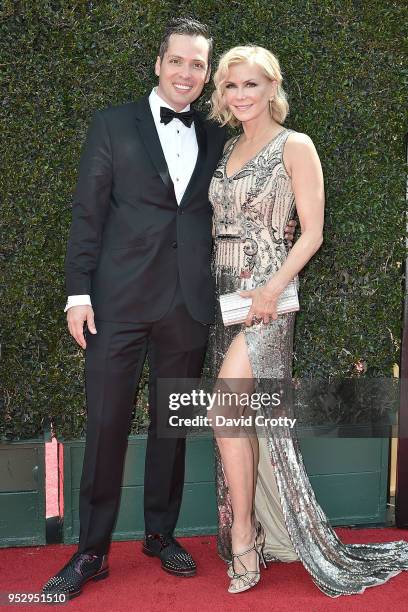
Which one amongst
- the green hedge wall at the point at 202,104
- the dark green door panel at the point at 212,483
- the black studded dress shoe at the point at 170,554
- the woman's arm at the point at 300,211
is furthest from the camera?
the dark green door panel at the point at 212,483

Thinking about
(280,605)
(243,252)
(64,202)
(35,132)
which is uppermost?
(35,132)

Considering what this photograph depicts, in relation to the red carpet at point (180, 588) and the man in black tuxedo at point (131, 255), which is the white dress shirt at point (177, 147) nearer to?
the man in black tuxedo at point (131, 255)

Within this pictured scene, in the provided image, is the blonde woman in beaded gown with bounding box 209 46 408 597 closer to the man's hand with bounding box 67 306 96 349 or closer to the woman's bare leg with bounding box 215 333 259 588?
the woman's bare leg with bounding box 215 333 259 588

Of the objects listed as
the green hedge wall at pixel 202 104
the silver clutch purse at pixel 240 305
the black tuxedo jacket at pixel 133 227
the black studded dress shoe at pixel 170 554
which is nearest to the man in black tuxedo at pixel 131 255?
the black tuxedo jacket at pixel 133 227

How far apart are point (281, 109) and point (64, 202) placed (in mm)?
1070

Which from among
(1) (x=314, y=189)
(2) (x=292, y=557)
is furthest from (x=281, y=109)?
(2) (x=292, y=557)

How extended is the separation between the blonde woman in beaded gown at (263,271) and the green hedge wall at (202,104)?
1.99ft

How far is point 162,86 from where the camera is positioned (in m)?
3.04

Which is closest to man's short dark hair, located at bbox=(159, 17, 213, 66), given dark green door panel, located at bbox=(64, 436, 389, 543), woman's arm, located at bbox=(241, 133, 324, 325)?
woman's arm, located at bbox=(241, 133, 324, 325)

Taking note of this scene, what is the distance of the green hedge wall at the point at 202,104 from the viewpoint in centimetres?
338

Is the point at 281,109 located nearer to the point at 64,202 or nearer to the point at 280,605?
the point at 64,202

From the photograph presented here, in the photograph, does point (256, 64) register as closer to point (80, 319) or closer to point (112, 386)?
point (80, 319)

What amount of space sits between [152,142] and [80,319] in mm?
729

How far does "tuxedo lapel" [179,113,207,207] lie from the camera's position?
9.74ft
